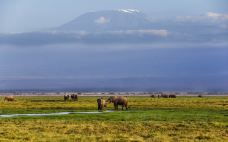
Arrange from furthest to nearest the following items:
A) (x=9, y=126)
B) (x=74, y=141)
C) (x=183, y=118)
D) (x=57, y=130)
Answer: (x=183, y=118) < (x=9, y=126) < (x=57, y=130) < (x=74, y=141)

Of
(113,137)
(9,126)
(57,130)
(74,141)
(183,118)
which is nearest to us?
(74,141)

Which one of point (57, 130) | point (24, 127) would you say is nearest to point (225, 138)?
point (57, 130)

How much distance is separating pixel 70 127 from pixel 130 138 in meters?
6.98

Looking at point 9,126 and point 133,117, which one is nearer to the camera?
point 9,126

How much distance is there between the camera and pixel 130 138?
93.0 ft

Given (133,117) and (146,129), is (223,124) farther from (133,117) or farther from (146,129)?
(133,117)

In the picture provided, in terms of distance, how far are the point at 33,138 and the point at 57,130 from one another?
4.36 m

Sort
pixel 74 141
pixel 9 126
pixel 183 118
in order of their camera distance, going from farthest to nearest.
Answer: pixel 183 118 → pixel 9 126 → pixel 74 141

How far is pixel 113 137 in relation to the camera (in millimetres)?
29125

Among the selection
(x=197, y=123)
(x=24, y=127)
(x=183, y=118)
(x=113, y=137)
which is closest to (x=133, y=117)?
(x=183, y=118)

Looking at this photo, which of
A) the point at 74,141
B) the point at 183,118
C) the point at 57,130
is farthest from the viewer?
the point at 183,118

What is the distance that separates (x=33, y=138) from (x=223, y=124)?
14.4m

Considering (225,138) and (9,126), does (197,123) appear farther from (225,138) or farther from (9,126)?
(9,126)

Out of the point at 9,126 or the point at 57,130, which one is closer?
the point at 57,130
